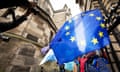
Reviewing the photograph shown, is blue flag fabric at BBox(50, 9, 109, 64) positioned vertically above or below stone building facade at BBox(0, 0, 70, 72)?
above

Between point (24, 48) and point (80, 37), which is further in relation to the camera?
point (24, 48)

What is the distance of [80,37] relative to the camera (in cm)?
430

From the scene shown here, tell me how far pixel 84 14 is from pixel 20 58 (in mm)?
6615

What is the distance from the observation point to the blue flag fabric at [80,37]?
4.02 metres

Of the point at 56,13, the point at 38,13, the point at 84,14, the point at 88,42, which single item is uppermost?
the point at 84,14

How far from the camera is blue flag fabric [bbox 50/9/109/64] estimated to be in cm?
402

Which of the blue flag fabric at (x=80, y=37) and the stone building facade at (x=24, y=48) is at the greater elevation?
the blue flag fabric at (x=80, y=37)

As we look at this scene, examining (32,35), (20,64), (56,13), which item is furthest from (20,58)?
(56,13)

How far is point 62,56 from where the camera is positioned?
14.1 ft

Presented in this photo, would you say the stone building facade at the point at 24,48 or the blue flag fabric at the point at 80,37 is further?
the stone building facade at the point at 24,48

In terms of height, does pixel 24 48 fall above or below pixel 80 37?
below

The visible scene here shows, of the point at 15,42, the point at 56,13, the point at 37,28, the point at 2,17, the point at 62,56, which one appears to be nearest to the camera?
the point at 62,56

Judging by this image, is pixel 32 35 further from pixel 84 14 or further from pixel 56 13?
pixel 56 13

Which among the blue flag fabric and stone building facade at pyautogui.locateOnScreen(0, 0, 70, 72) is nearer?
the blue flag fabric
